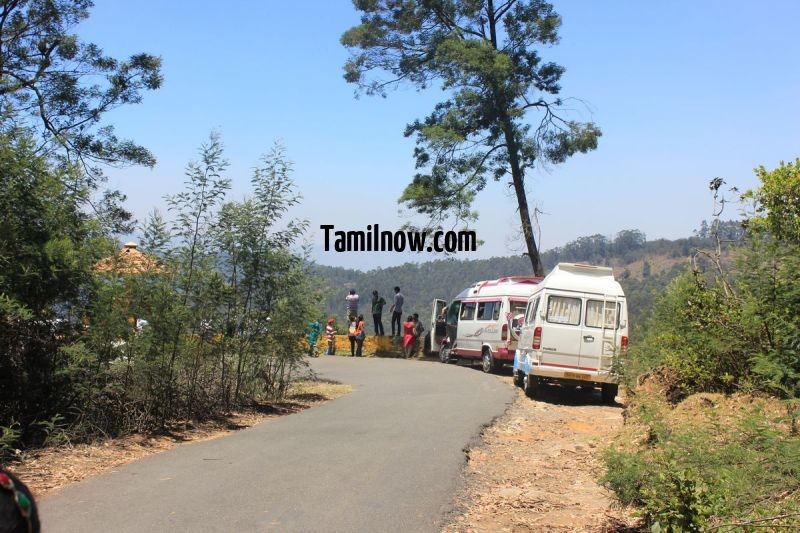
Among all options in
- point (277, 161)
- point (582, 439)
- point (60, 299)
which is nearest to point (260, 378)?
point (277, 161)

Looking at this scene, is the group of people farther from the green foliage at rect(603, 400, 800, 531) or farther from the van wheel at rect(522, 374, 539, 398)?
the green foliage at rect(603, 400, 800, 531)

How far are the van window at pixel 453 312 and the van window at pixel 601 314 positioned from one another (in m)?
9.28

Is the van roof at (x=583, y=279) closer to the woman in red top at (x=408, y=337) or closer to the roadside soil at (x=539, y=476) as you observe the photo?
the roadside soil at (x=539, y=476)

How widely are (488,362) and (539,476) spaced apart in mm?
13328

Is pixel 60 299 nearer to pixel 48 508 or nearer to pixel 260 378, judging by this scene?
pixel 48 508

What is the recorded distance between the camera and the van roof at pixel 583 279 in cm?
1639

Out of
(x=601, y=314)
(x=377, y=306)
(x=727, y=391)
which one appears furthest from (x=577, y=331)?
(x=377, y=306)

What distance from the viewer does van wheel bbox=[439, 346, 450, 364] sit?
26.5m

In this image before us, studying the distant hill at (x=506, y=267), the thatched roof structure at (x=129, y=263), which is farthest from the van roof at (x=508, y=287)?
the distant hill at (x=506, y=267)

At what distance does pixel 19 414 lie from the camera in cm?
907

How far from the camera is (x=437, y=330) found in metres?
27.6

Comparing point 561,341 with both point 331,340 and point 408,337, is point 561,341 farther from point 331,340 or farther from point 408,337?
point 331,340

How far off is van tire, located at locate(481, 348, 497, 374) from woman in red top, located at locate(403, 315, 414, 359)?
18.6 feet

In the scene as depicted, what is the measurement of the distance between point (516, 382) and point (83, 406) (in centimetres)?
1173
